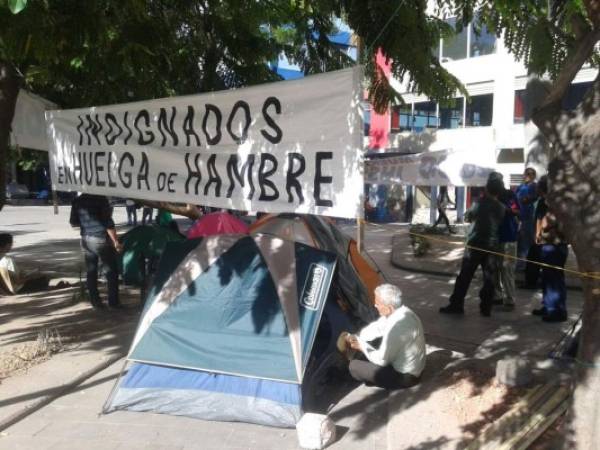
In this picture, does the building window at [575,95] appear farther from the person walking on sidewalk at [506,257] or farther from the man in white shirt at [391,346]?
the man in white shirt at [391,346]

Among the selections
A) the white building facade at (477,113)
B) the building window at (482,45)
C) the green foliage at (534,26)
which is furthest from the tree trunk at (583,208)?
the building window at (482,45)

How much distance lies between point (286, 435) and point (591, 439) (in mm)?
1959

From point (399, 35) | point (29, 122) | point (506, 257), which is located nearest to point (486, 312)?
point (506, 257)

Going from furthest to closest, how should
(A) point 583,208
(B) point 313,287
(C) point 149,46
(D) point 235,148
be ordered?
(C) point 149,46
(B) point 313,287
(D) point 235,148
(A) point 583,208

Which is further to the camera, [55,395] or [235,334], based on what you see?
[55,395]

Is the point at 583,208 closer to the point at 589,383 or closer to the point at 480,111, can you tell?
the point at 589,383

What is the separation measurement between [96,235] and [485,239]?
4761 millimetres

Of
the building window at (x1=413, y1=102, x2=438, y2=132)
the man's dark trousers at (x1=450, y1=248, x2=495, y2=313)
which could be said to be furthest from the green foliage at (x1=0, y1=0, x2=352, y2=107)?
the building window at (x1=413, y1=102, x2=438, y2=132)

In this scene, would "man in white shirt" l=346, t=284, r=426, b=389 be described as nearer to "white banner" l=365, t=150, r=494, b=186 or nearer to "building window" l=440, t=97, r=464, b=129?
"white banner" l=365, t=150, r=494, b=186

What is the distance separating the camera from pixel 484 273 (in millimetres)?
6848

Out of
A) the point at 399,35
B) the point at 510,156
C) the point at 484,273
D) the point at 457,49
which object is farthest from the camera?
the point at 457,49

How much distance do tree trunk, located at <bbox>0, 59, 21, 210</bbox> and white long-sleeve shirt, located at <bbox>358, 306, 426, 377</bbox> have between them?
11.1 feet

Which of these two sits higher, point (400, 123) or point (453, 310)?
point (400, 123)

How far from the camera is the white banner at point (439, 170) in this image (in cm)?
932
